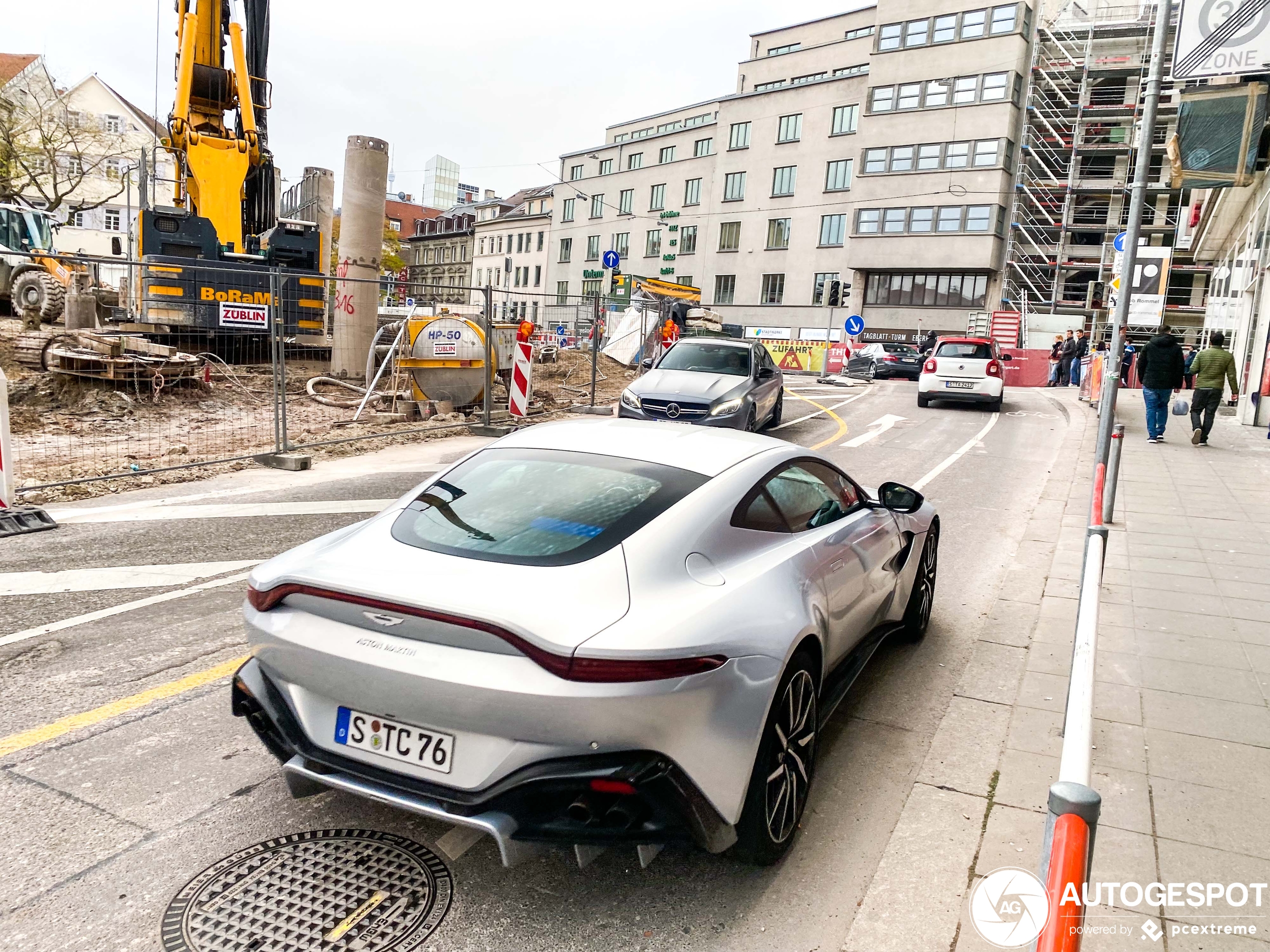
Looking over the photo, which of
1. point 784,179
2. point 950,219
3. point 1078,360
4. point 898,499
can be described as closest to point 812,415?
point 898,499

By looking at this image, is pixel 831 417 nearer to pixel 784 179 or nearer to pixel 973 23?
pixel 973 23

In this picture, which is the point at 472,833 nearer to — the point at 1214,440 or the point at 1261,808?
the point at 1261,808

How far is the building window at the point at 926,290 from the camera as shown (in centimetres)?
4691

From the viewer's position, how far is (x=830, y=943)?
2.66 metres

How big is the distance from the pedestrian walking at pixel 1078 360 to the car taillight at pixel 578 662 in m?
30.7

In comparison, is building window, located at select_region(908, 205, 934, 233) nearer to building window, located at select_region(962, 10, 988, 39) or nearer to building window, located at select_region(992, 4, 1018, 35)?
building window, located at select_region(962, 10, 988, 39)

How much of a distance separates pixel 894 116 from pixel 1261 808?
50627mm

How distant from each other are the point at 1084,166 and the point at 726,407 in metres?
50.1

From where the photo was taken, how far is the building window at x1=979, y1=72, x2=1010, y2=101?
1764 inches

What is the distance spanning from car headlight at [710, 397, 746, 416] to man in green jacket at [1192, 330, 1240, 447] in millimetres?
7668

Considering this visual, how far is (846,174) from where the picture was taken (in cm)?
5166


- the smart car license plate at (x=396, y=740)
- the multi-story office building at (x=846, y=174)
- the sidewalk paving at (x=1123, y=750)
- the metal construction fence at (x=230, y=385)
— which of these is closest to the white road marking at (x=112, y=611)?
the smart car license plate at (x=396, y=740)

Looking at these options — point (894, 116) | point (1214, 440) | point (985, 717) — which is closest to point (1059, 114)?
point (894, 116)

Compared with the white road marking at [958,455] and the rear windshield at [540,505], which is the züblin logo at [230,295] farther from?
the rear windshield at [540,505]
